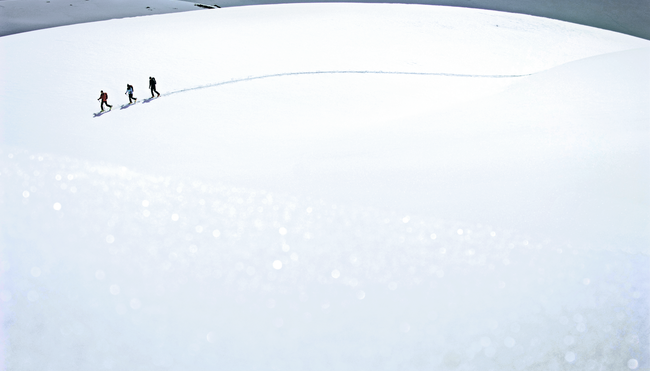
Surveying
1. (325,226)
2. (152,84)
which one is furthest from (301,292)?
(152,84)

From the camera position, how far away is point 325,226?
596 centimetres

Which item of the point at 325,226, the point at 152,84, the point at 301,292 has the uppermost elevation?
the point at 152,84

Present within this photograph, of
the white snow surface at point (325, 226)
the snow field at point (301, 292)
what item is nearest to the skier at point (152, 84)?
the white snow surface at point (325, 226)

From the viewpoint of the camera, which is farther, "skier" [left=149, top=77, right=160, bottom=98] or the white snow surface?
"skier" [left=149, top=77, right=160, bottom=98]

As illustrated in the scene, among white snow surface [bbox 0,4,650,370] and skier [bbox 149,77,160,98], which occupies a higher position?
skier [bbox 149,77,160,98]

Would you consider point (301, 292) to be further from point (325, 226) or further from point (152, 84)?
point (152, 84)

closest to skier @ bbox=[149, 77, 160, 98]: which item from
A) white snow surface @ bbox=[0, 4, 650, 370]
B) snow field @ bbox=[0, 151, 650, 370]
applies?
white snow surface @ bbox=[0, 4, 650, 370]

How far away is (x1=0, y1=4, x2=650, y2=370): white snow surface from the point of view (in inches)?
175

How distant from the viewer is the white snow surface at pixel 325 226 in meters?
4.45

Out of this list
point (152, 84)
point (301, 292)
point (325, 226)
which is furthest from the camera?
point (152, 84)

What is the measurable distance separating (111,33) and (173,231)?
12922 mm

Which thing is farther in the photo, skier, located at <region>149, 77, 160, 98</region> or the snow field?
skier, located at <region>149, 77, 160, 98</region>

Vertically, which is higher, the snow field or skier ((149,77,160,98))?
skier ((149,77,160,98))

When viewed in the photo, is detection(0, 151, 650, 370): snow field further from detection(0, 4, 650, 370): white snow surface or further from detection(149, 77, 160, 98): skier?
detection(149, 77, 160, 98): skier
